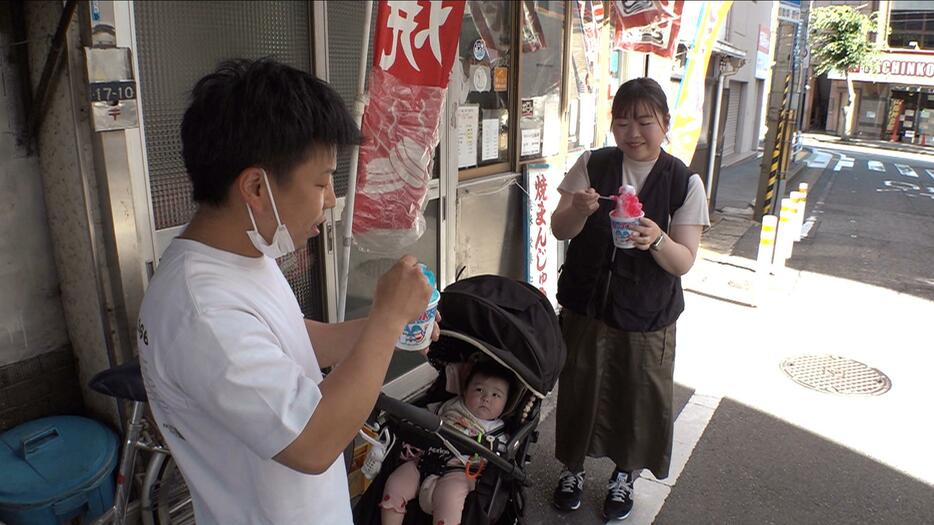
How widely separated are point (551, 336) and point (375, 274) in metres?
1.80

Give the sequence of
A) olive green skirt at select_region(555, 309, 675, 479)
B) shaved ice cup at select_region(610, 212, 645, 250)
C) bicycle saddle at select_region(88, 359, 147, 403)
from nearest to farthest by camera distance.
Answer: bicycle saddle at select_region(88, 359, 147, 403) → shaved ice cup at select_region(610, 212, 645, 250) → olive green skirt at select_region(555, 309, 675, 479)

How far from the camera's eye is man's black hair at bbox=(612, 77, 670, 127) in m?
2.95

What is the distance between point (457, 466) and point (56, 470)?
5.44 feet

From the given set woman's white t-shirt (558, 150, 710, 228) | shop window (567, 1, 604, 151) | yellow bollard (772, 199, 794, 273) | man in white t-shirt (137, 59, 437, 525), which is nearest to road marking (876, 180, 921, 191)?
yellow bollard (772, 199, 794, 273)

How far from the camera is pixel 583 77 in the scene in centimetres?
666

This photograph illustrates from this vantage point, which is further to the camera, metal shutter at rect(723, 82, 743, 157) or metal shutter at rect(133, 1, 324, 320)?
metal shutter at rect(723, 82, 743, 157)

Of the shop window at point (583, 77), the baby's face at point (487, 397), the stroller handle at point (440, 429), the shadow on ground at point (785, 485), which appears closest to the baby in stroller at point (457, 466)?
the baby's face at point (487, 397)

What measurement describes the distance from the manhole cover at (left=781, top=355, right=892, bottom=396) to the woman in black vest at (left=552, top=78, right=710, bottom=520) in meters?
2.60

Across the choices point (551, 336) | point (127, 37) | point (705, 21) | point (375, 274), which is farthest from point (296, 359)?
point (705, 21)

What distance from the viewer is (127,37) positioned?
2.58 meters

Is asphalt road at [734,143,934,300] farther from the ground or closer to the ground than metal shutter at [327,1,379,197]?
closer to the ground

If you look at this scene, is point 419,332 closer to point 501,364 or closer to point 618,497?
point 501,364

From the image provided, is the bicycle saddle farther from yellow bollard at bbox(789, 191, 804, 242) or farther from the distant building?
yellow bollard at bbox(789, 191, 804, 242)

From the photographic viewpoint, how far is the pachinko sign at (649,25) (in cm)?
628
